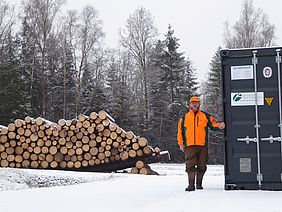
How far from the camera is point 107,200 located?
8086 mm

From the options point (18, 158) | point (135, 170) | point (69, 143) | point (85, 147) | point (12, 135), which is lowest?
point (135, 170)

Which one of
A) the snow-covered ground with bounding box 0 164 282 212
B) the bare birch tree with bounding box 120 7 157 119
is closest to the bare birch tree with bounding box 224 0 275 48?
the bare birch tree with bounding box 120 7 157 119

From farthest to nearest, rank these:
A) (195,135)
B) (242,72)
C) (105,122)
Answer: (105,122) → (195,135) → (242,72)

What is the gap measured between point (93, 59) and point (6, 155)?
2909 cm

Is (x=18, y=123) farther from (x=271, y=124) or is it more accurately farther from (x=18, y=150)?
(x=271, y=124)

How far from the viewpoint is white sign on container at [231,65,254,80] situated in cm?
781

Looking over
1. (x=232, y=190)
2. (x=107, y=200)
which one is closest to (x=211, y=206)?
(x=232, y=190)

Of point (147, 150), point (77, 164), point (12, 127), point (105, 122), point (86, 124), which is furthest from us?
point (12, 127)

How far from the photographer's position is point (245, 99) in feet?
25.6

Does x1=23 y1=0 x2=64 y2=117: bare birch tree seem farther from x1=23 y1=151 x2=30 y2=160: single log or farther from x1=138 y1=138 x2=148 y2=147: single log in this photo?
x1=138 y1=138 x2=148 y2=147: single log

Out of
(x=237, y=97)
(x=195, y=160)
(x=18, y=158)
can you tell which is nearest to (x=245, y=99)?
(x=237, y=97)

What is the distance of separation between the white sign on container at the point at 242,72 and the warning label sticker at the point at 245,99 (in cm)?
27

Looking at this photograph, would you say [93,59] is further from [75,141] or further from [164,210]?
[164,210]

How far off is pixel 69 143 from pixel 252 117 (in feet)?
40.2
